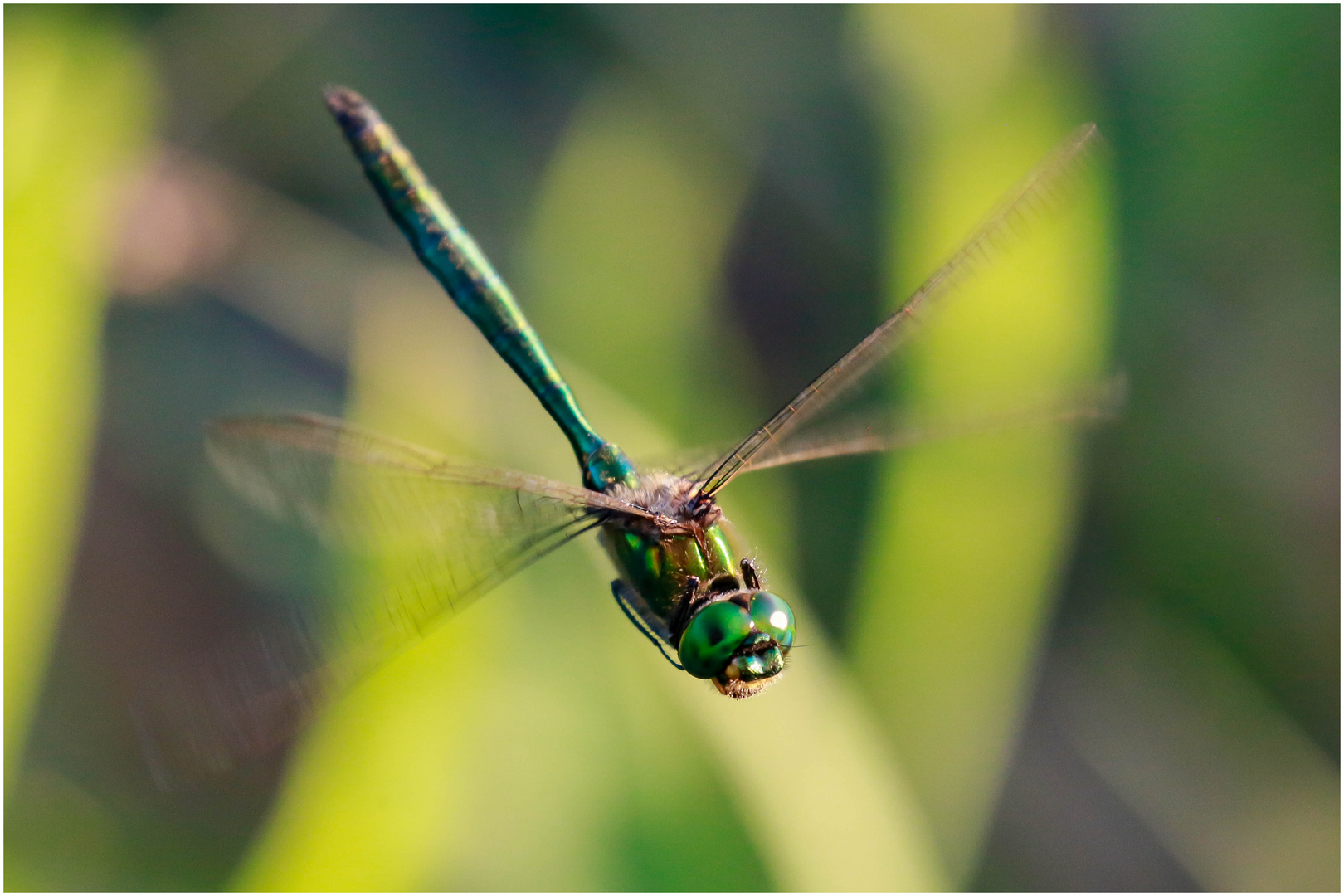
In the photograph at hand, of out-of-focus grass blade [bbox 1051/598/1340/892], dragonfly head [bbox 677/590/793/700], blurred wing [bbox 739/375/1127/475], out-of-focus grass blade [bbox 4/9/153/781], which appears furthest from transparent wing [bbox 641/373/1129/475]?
out-of-focus grass blade [bbox 4/9/153/781]

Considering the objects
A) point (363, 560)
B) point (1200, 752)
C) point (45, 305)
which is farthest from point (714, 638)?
point (1200, 752)

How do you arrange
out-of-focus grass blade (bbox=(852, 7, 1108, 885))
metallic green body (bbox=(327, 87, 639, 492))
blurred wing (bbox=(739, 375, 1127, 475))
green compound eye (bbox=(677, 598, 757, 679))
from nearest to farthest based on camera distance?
green compound eye (bbox=(677, 598, 757, 679)), blurred wing (bbox=(739, 375, 1127, 475)), metallic green body (bbox=(327, 87, 639, 492)), out-of-focus grass blade (bbox=(852, 7, 1108, 885))

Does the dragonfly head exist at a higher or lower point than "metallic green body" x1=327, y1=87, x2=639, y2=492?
lower

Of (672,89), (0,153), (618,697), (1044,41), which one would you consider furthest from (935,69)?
(0,153)

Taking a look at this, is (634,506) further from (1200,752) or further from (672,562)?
(1200,752)

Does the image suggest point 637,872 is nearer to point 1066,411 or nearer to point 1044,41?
point 1066,411

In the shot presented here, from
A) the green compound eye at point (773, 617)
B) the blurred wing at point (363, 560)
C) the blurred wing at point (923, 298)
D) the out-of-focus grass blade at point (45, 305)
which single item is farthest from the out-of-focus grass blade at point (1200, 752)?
the out-of-focus grass blade at point (45, 305)

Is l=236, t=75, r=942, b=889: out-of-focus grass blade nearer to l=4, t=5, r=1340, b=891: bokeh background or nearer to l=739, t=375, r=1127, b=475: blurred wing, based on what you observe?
l=4, t=5, r=1340, b=891: bokeh background

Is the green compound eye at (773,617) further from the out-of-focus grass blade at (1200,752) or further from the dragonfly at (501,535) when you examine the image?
the out-of-focus grass blade at (1200,752)
